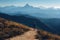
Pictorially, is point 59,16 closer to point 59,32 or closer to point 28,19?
point 59,32

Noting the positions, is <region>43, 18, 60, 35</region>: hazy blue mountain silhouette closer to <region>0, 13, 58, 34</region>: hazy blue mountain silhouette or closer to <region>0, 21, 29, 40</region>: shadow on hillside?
<region>0, 13, 58, 34</region>: hazy blue mountain silhouette

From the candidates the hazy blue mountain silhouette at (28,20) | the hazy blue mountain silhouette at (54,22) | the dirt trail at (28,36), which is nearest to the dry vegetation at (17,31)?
the dirt trail at (28,36)

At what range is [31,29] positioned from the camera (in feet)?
15.6

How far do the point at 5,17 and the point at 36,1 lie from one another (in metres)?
1.02

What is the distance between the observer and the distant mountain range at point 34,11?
4911 millimetres

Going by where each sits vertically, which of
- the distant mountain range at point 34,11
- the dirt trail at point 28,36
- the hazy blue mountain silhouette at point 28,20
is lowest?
the dirt trail at point 28,36

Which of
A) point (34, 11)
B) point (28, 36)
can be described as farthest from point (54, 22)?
point (28, 36)

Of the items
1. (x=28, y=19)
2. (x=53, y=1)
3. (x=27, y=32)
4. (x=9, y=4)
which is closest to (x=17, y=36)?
(x=27, y=32)

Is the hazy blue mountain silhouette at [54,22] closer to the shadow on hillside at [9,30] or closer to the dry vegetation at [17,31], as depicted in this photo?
the dry vegetation at [17,31]

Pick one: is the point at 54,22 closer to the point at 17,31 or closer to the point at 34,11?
the point at 34,11

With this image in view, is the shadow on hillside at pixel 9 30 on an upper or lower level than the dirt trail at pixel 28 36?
upper

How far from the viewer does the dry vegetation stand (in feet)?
15.0

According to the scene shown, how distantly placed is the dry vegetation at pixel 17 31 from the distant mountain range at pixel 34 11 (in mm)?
319

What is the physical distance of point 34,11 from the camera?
16.4ft
